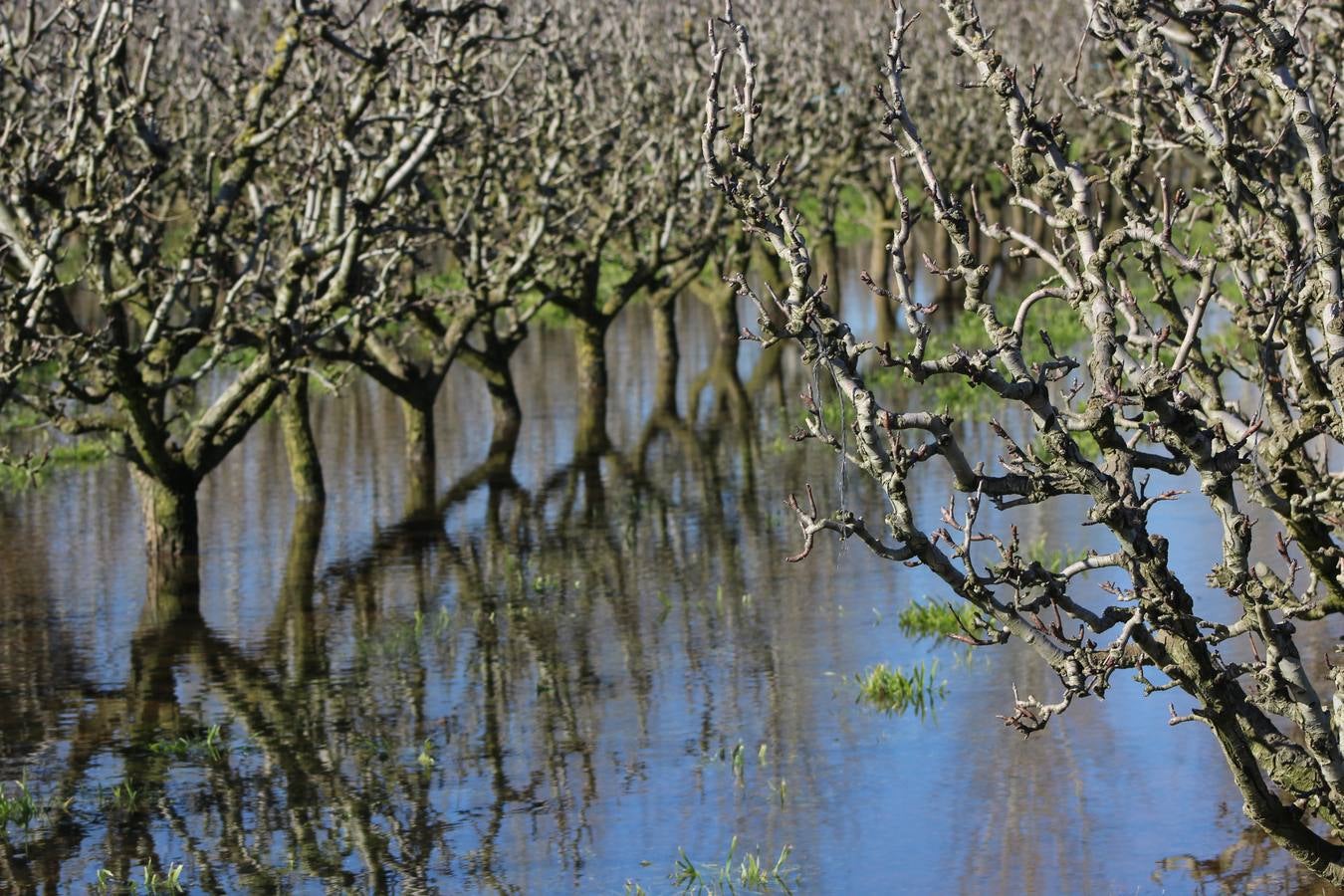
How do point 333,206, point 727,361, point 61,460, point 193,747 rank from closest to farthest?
point 193,747 → point 333,206 → point 61,460 → point 727,361

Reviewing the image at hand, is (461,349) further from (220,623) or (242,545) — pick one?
(220,623)

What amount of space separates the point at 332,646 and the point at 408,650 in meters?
0.69

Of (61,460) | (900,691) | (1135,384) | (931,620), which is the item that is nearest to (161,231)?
(61,460)

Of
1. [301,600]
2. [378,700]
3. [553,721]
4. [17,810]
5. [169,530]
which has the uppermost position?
[169,530]

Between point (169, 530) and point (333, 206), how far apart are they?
3371 mm

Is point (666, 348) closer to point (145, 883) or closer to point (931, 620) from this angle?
point (931, 620)

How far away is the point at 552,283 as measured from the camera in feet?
89.8

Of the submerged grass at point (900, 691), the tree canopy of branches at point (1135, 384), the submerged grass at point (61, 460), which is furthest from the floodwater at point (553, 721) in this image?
the submerged grass at point (61, 460)

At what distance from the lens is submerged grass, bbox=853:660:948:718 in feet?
38.2

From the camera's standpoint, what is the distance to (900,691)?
38.5 feet

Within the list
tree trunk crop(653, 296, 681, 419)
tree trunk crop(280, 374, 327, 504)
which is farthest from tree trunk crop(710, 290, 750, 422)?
tree trunk crop(280, 374, 327, 504)

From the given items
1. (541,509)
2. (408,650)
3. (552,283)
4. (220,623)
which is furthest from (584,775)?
(552,283)

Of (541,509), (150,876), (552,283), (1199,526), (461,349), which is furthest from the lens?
(552,283)

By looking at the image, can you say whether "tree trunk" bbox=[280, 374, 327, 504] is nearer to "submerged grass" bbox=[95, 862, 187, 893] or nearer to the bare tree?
the bare tree
